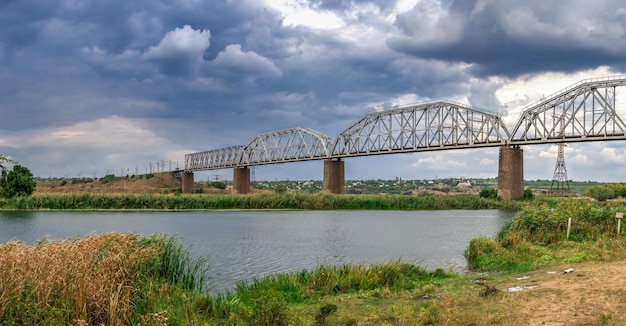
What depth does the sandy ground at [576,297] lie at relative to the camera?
11.5 meters

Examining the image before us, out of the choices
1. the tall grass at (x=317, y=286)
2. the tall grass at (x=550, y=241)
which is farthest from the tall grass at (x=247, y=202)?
the tall grass at (x=317, y=286)

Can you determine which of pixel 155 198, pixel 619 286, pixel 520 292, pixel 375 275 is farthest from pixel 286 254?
pixel 155 198

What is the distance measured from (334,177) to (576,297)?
107428 mm

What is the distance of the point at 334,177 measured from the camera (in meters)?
121

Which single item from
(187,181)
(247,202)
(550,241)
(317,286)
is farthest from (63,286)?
(187,181)

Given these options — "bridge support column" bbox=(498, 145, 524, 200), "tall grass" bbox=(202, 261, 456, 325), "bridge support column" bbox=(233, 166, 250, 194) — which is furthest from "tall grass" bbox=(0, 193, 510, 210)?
"bridge support column" bbox=(233, 166, 250, 194)

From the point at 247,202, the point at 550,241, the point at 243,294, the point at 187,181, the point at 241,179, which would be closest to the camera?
the point at 243,294

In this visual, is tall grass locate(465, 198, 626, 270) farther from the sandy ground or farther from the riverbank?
the riverbank

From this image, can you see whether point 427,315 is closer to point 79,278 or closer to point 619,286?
point 619,286

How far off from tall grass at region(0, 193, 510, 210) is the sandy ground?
196ft

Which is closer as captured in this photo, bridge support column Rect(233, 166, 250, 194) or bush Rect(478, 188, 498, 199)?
bush Rect(478, 188, 498, 199)

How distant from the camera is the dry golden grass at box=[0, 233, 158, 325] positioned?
10.1m

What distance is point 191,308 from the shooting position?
12.4 metres

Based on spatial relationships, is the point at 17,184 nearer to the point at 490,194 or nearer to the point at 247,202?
the point at 247,202
